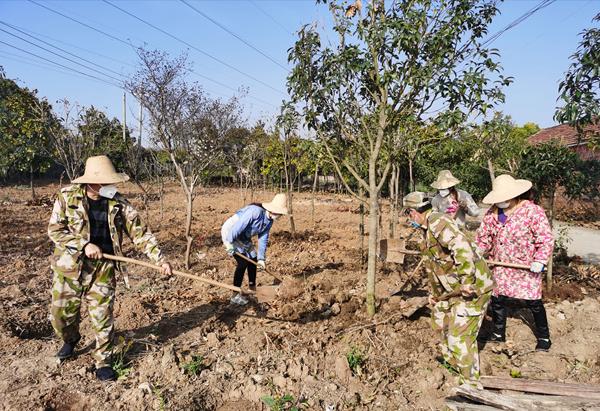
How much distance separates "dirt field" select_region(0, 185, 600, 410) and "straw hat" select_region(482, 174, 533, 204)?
1.44m

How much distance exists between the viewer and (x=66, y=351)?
341 centimetres

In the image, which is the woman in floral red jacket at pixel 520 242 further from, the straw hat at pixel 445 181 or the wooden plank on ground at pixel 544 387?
the wooden plank on ground at pixel 544 387

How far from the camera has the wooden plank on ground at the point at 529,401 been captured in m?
2.43

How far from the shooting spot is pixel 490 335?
4.02m

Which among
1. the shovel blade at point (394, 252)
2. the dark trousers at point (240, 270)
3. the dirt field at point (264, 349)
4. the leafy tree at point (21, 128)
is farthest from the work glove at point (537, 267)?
the leafy tree at point (21, 128)

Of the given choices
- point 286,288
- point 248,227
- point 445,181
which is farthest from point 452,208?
point 248,227

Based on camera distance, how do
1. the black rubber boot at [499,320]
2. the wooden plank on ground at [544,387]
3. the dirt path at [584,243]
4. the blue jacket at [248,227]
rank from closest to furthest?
the wooden plank on ground at [544,387] < the black rubber boot at [499,320] < the blue jacket at [248,227] < the dirt path at [584,243]

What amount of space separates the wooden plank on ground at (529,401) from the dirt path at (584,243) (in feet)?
16.6

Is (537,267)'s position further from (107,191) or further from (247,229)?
(107,191)

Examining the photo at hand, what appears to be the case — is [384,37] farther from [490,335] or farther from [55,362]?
[55,362]

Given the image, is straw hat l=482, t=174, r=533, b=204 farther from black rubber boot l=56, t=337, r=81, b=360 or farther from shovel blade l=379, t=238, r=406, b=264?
black rubber boot l=56, t=337, r=81, b=360

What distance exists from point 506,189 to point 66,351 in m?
4.08

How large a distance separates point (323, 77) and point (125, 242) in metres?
5.68

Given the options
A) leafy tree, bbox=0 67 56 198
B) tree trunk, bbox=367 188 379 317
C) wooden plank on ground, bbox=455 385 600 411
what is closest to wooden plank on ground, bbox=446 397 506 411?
wooden plank on ground, bbox=455 385 600 411
